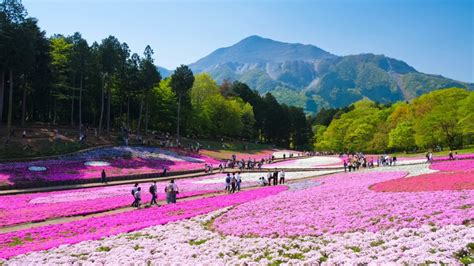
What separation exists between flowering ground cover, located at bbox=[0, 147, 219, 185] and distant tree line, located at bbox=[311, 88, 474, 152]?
144 feet

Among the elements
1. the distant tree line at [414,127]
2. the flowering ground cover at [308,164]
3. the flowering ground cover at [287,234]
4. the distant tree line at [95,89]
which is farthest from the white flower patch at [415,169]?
the distant tree line at [95,89]

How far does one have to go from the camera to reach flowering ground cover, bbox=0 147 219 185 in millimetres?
43500

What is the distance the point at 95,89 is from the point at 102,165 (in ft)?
124

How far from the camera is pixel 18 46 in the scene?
170 ft

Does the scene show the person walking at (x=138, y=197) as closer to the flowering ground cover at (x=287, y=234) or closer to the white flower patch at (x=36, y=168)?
the flowering ground cover at (x=287, y=234)

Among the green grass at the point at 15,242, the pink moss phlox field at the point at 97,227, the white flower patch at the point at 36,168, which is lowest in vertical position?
the green grass at the point at 15,242

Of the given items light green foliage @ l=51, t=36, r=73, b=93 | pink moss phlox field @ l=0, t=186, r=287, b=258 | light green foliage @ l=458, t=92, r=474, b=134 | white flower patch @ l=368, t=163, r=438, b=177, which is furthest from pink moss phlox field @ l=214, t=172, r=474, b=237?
light green foliage @ l=51, t=36, r=73, b=93

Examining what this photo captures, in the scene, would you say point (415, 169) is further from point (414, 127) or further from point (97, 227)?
point (414, 127)

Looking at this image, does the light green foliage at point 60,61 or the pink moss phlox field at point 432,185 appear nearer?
the pink moss phlox field at point 432,185

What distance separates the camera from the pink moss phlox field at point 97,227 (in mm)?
19094

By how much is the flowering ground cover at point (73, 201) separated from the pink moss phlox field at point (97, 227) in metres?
3.39

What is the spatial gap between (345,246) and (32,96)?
258ft

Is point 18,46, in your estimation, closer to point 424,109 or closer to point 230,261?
point 230,261

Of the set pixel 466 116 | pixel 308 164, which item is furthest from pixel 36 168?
pixel 466 116
